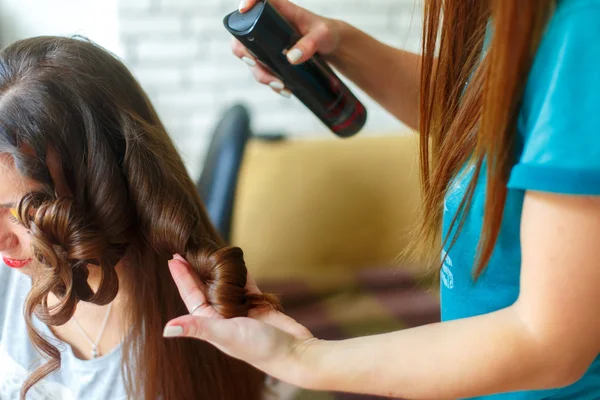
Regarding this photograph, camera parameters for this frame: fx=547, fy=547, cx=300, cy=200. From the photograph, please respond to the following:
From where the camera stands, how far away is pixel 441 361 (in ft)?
1.47

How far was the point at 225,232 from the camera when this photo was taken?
126 centimetres

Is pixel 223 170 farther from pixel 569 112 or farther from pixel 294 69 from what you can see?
pixel 569 112

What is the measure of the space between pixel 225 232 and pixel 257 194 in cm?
32

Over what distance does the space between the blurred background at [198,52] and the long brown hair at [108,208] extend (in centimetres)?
101

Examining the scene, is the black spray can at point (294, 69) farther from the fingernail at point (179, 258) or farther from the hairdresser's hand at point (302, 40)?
the fingernail at point (179, 258)

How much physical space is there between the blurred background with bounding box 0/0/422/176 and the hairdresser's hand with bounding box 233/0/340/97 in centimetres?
100

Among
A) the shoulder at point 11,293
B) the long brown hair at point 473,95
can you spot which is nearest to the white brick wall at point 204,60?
the shoulder at point 11,293

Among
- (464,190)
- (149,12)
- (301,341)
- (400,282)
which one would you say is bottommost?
(400,282)

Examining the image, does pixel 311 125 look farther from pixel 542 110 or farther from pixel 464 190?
pixel 542 110

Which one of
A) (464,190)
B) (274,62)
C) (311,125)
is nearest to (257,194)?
(311,125)

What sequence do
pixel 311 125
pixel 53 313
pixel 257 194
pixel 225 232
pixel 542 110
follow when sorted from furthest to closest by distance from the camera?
pixel 311 125 < pixel 257 194 < pixel 225 232 < pixel 53 313 < pixel 542 110

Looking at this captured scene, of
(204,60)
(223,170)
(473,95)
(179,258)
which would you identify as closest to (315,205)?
(223,170)

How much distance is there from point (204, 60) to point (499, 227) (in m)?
1.66

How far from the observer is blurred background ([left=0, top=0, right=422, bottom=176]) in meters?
1.81
